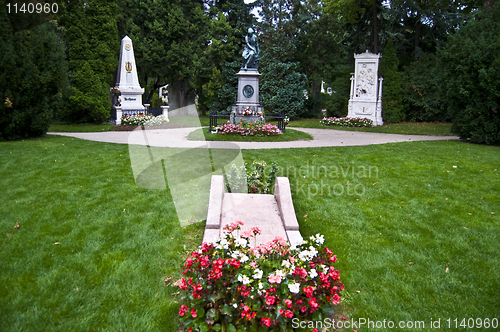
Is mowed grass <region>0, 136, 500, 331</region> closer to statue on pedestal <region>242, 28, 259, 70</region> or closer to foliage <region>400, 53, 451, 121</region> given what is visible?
statue on pedestal <region>242, 28, 259, 70</region>

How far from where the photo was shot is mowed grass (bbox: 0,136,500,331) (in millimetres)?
3115

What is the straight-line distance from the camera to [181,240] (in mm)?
4527

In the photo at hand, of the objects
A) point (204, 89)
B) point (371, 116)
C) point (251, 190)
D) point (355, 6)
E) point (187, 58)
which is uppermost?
point (355, 6)

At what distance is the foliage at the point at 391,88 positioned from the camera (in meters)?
24.3

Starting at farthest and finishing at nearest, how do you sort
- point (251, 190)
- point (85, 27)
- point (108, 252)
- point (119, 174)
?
point (85, 27), point (119, 174), point (251, 190), point (108, 252)

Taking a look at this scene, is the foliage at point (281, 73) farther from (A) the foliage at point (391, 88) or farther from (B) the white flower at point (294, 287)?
(B) the white flower at point (294, 287)

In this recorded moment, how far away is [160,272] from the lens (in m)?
3.72

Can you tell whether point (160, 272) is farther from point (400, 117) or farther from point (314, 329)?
point (400, 117)

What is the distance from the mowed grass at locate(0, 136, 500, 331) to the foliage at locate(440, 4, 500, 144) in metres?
4.93

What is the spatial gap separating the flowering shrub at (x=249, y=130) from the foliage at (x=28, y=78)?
6.01m

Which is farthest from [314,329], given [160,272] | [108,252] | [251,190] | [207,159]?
[207,159]

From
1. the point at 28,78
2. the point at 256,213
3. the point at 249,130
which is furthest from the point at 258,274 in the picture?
the point at 28,78

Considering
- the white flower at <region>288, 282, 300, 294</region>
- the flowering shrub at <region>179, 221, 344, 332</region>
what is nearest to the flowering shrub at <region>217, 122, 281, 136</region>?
the flowering shrub at <region>179, 221, 344, 332</region>

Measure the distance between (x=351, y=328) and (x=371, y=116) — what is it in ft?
71.8
